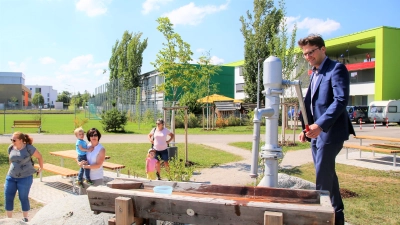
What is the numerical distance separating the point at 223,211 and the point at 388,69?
38.7 metres

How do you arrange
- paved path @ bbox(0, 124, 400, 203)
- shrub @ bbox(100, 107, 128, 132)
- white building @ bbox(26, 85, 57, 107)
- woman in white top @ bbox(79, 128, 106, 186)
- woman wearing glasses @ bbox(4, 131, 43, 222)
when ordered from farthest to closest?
1. white building @ bbox(26, 85, 57, 107)
2. shrub @ bbox(100, 107, 128, 132)
3. paved path @ bbox(0, 124, 400, 203)
4. woman in white top @ bbox(79, 128, 106, 186)
5. woman wearing glasses @ bbox(4, 131, 43, 222)

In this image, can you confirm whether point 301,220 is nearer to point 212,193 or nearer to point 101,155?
point 212,193

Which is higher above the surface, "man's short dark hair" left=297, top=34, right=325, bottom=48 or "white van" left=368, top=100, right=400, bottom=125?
"man's short dark hair" left=297, top=34, right=325, bottom=48

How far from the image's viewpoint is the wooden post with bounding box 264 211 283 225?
213cm

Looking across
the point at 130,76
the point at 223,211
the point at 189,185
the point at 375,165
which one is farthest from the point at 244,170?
the point at 130,76

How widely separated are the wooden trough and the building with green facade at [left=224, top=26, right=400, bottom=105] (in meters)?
32.4

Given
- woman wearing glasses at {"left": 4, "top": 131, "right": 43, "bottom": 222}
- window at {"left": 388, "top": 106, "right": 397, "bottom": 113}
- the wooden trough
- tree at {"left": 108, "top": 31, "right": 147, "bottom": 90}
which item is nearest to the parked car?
window at {"left": 388, "top": 106, "right": 397, "bottom": 113}

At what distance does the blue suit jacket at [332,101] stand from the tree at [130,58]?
164 feet

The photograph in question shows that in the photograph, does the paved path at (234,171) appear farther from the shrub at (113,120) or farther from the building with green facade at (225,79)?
the building with green facade at (225,79)

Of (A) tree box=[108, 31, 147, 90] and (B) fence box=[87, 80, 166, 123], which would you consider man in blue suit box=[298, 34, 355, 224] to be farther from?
(A) tree box=[108, 31, 147, 90]

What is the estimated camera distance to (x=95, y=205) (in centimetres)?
286

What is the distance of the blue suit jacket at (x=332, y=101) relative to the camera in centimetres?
289

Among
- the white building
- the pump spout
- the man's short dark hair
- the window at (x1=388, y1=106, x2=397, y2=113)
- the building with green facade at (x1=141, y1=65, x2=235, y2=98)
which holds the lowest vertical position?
the pump spout

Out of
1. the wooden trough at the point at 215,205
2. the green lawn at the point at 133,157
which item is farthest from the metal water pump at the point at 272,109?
the green lawn at the point at 133,157
